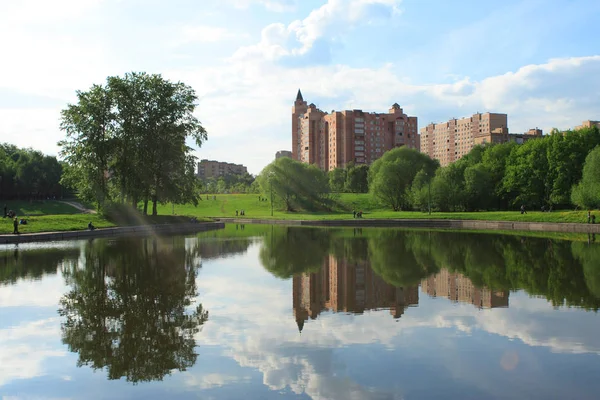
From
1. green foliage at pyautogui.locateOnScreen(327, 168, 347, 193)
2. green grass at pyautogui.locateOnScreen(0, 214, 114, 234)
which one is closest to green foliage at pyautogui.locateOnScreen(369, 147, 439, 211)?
green foliage at pyautogui.locateOnScreen(327, 168, 347, 193)

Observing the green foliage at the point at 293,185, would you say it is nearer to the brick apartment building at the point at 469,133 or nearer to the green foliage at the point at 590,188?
the green foliage at the point at 590,188

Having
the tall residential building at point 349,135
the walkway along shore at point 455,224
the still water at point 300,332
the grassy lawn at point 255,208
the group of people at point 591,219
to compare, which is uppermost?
the tall residential building at point 349,135

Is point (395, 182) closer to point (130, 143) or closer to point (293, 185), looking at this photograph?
point (293, 185)

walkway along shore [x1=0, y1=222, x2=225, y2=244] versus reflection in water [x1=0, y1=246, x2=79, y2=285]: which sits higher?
walkway along shore [x1=0, y1=222, x2=225, y2=244]

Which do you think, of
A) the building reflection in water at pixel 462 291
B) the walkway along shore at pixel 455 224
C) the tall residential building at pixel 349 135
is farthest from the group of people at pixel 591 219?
the tall residential building at pixel 349 135

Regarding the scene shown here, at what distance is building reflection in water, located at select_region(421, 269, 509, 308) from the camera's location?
13.7 m

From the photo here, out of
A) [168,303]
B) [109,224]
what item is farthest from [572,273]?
[109,224]

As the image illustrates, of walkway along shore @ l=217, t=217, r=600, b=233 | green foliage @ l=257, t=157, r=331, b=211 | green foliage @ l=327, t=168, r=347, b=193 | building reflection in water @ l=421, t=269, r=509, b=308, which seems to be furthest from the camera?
green foliage @ l=327, t=168, r=347, b=193

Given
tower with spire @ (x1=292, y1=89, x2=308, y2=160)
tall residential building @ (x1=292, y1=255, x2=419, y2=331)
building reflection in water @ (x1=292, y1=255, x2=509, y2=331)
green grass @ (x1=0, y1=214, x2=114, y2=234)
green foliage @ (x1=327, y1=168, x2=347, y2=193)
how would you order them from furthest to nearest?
tower with spire @ (x1=292, y1=89, x2=308, y2=160)
green foliage @ (x1=327, y1=168, x2=347, y2=193)
green grass @ (x1=0, y1=214, x2=114, y2=234)
building reflection in water @ (x1=292, y1=255, x2=509, y2=331)
tall residential building @ (x1=292, y1=255, x2=419, y2=331)

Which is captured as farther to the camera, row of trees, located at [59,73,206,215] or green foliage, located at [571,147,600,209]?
green foliage, located at [571,147,600,209]

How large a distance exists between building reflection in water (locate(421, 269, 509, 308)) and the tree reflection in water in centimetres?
695

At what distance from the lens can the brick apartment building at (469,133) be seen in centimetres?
16738

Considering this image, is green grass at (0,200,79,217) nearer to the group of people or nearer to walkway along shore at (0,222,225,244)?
walkway along shore at (0,222,225,244)

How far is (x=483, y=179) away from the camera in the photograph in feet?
252
